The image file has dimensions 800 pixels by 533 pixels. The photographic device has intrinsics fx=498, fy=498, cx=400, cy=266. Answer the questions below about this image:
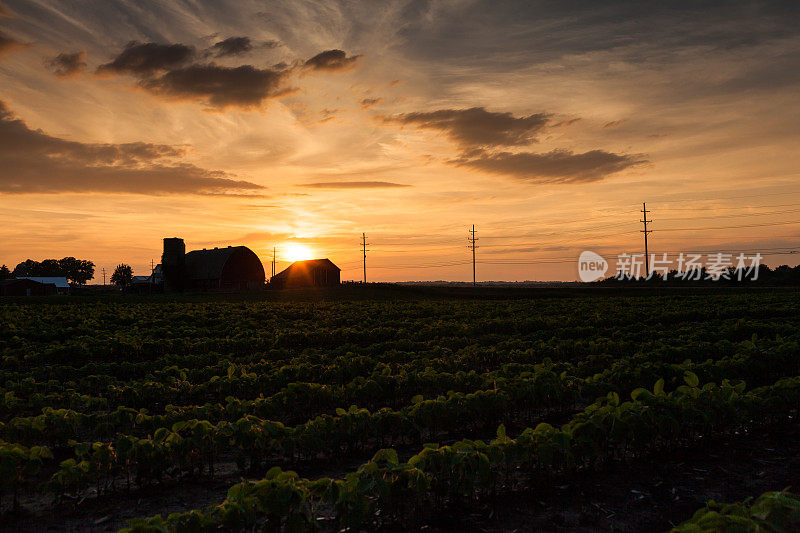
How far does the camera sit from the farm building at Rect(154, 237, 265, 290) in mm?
77438

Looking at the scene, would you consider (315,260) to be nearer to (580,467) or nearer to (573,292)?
(573,292)

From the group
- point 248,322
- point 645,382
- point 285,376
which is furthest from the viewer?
point 248,322

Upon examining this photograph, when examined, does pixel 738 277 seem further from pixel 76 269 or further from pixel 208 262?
pixel 76 269

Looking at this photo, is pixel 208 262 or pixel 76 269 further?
pixel 76 269

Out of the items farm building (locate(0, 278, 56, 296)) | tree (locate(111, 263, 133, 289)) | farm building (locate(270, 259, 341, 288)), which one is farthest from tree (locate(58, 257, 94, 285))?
farm building (locate(270, 259, 341, 288))

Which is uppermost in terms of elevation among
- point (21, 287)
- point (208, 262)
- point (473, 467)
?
point (208, 262)

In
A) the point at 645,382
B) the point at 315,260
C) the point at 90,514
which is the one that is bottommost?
the point at 90,514

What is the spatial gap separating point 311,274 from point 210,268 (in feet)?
53.0

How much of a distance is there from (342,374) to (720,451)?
820 cm

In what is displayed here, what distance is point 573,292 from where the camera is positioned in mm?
68312

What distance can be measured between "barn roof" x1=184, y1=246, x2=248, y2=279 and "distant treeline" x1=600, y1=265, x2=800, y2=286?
235ft

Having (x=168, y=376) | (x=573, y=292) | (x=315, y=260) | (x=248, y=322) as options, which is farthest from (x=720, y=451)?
(x=315, y=260)

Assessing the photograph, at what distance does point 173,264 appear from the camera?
80875 millimetres

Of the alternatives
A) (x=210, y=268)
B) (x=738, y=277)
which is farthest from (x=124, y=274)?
(x=738, y=277)
